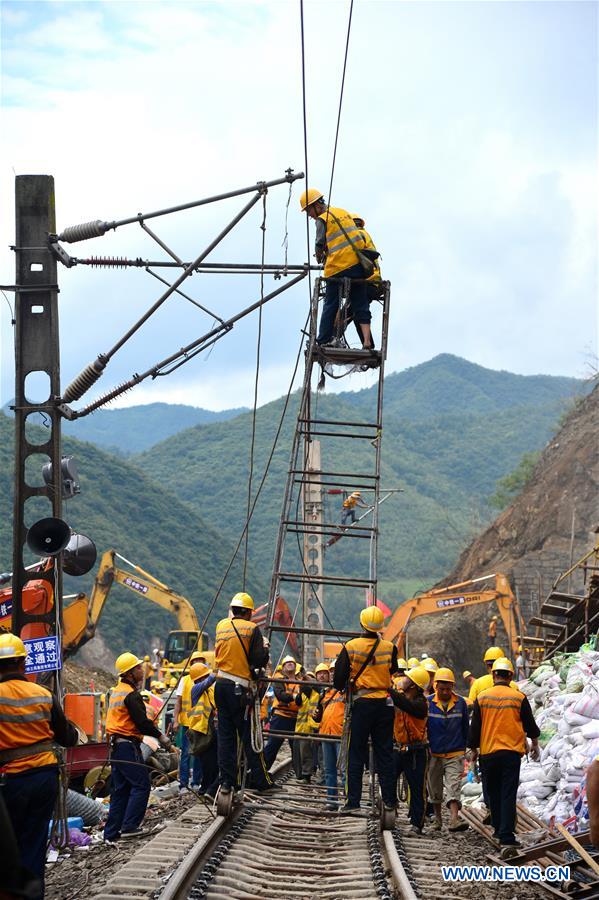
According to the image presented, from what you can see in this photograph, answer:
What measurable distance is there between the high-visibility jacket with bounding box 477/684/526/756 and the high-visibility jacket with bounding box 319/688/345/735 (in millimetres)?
4330

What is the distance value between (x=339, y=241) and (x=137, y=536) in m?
78.2

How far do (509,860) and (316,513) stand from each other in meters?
20.8

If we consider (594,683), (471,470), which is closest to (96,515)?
(594,683)

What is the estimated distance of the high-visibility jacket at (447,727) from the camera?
45.9 ft

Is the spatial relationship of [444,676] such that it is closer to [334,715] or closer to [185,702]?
[334,715]

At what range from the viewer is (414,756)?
540 inches

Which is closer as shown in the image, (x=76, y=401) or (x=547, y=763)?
(x=76, y=401)

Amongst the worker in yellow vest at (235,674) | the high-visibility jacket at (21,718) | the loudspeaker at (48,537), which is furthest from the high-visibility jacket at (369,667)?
the high-visibility jacket at (21,718)

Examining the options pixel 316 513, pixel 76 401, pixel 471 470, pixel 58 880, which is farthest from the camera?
pixel 471 470

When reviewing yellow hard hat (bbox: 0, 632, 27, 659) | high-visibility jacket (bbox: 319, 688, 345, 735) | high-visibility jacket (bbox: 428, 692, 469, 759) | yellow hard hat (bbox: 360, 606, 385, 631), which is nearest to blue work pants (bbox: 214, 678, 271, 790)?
yellow hard hat (bbox: 360, 606, 385, 631)

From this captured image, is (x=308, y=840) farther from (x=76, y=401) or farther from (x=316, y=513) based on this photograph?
(x=316, y=513)

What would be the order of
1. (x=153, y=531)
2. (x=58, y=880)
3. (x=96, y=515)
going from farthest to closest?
(x=153, y=531)
(x=96, y=515)
(x=58, y=880)

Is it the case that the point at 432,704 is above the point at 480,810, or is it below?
above

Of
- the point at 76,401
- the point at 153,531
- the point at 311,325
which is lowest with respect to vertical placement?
the point at 153,531
